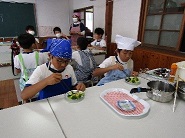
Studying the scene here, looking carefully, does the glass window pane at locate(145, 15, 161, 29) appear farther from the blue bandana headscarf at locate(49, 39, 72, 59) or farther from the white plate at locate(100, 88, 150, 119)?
the blue bandana headscarf at locate(49, 39, 72, 59)

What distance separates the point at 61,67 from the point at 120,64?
68 centimetres

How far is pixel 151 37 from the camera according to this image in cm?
254

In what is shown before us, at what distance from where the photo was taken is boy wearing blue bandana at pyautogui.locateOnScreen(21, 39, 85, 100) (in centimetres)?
92

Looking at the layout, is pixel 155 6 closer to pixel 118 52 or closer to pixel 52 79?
pixel 118 52

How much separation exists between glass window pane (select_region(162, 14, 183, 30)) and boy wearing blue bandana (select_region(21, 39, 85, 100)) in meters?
1.84

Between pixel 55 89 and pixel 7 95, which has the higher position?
pixel 55 89

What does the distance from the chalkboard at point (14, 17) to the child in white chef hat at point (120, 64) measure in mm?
3970

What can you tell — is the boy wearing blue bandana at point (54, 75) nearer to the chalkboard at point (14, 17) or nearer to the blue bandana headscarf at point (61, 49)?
the blue bandana headscarf at point (61, 49)

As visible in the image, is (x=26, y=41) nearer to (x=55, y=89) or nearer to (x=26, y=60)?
(x=26, y=60)

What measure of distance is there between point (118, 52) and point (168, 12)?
1297mm

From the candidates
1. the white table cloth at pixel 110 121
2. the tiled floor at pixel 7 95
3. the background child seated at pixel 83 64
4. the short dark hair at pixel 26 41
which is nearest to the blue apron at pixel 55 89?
the white table cloth at pixel 110 121

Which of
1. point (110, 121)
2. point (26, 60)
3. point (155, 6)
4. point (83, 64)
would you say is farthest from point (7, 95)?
point (155, 6)

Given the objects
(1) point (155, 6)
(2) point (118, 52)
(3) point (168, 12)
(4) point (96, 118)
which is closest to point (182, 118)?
(4) point (96, 118)

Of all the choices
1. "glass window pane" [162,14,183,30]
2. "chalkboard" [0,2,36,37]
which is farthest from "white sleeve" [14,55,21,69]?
"chalkboard" [0,2,36,37]
